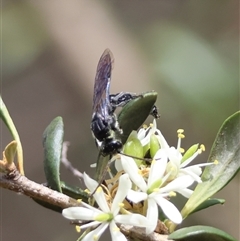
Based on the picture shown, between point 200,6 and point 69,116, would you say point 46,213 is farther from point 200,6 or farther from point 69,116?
point 200,6

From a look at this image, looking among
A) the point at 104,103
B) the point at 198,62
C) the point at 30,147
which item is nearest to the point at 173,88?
the point at 198,62

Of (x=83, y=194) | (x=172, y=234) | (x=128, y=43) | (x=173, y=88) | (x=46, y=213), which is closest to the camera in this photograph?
(x=172, y=234)

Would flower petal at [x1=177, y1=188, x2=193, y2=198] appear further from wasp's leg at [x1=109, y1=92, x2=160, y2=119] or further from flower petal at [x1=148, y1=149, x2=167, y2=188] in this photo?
wasp's leg at [x1=109, y1=92, x2=160, y2=119]

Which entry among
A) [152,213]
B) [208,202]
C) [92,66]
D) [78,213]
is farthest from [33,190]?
[92,66]

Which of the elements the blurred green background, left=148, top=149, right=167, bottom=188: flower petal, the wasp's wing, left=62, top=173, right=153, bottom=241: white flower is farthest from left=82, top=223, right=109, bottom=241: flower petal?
the blurred green background

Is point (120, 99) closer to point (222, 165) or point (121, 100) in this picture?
point (121, 100)

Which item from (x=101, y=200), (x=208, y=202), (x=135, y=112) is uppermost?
(x=135, y=112)
